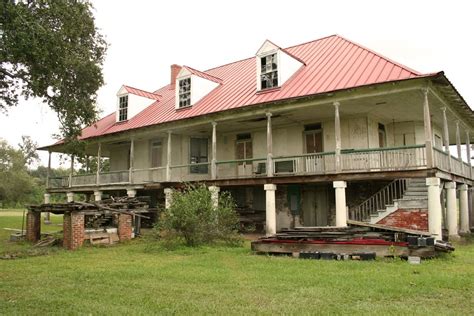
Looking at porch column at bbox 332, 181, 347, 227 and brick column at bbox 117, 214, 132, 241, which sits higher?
porch column at bbox 332, 181, 347, 227

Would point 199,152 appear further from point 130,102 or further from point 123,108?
point 123,108

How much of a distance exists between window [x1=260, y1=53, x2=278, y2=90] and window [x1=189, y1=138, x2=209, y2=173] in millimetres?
6021

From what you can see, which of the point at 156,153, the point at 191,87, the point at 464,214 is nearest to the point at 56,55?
the point at 191,87

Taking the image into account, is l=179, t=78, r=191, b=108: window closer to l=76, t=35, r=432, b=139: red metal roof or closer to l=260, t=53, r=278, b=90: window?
l=76, t=35, r=432, b=139: red metal roof

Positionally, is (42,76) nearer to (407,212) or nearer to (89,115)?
(89,115)

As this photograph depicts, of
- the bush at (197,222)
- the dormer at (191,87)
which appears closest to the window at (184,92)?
the dormer at (191,87)

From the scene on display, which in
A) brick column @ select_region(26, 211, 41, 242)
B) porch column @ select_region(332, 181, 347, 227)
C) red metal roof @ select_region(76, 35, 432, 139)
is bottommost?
brick column @ select_region(26, 211, 41, 242)

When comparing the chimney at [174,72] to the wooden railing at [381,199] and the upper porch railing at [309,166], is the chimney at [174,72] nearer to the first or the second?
the upper porch railing at [309,166]

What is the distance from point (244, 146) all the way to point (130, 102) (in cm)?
841

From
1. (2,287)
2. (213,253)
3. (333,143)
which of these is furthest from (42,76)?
(333,143)

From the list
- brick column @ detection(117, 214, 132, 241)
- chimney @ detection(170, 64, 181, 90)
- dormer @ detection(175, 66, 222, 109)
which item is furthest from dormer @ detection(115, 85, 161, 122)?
brick column @ detection(117, 214, 132, 241)

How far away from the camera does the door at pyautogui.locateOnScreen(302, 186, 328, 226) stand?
19844mm

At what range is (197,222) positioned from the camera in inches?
571

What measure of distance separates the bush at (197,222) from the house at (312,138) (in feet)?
10.3
